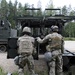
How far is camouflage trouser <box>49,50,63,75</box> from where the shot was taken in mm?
6879

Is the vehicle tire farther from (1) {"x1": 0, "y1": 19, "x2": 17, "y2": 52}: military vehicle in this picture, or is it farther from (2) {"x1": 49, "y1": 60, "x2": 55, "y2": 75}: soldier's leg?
(2) {"x1": 49, "y1": 60, "x2": 55, "y2": 75}: soldier's leg

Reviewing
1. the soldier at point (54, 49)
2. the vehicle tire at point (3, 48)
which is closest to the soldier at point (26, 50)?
the soldier at point (54, 49)

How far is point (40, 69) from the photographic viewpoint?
28.6 feet

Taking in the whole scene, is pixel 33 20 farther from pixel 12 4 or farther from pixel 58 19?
pixel 12 4

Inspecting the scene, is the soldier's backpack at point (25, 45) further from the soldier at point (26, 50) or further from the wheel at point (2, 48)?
the wheel at point (2, 48)

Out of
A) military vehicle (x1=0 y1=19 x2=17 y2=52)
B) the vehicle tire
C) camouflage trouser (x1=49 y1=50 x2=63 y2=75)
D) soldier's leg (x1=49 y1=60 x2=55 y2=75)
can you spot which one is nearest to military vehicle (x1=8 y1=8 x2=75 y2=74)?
camouflage trouser (x1=49 y1=50 x2=63 y2=75)

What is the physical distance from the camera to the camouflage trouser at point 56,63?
271 inches

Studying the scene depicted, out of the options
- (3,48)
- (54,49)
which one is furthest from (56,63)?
(3,48)

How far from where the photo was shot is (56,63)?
7051mm

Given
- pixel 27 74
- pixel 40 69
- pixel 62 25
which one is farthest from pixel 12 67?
pixel 62 25

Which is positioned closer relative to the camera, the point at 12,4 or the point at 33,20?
the point at 33,20

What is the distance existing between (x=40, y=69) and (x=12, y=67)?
1.27 metres

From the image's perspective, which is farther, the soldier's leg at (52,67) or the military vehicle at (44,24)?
the military vehicle at (44,24)

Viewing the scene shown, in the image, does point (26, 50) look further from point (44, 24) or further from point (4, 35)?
point (4, 35)
